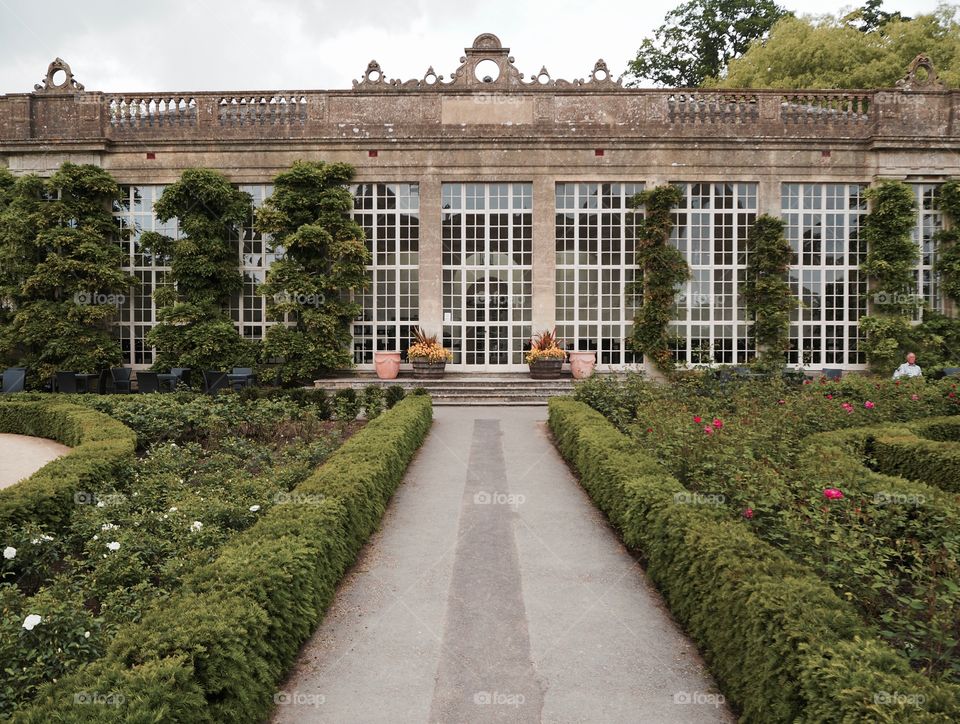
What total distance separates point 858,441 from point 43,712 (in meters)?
9.00

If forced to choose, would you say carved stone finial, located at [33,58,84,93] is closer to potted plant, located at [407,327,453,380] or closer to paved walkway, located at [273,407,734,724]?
potted plant, located at [407,327,453,380]

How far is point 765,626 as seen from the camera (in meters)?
3.40

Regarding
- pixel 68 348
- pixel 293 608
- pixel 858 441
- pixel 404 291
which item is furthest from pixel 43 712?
pixel 68 348

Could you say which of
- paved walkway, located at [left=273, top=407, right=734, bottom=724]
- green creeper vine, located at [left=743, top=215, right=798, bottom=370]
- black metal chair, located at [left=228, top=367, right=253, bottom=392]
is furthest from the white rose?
green creeper vine, located at [left=743, top=215, right=798, bottom=370]

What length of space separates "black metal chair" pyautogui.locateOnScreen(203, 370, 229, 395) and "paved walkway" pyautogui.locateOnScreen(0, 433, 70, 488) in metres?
5.13

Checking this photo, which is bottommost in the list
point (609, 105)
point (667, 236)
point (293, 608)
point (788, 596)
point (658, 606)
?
point (658, 606)

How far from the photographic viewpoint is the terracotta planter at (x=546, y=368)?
56.4 ft

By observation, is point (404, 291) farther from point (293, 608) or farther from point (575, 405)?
point (293, 608)

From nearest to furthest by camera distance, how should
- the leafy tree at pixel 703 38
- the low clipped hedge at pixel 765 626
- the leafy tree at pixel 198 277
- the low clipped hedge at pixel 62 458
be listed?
the low clipped hedge at pixel 765 626
the low clipped hedge at pixel 62 458
the leafy tree at pixel 198 277
the leafy tree at pixel 703 38

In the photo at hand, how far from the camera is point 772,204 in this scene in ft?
59.9

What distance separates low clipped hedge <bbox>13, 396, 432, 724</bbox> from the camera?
270 centimetres

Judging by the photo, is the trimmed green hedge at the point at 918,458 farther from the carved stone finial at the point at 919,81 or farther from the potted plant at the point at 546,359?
the carved stone finial at the point at 919,81

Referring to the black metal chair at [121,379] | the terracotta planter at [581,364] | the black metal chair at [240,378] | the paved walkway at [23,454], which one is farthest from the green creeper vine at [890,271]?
the black metal chair at [121,379]

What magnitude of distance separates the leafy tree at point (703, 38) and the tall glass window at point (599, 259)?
18434mm
